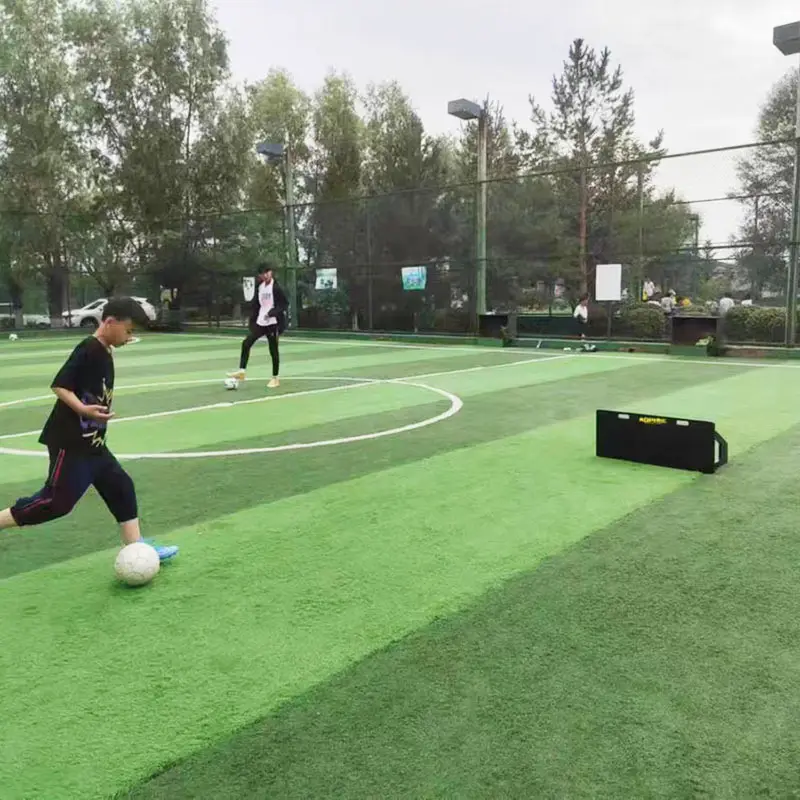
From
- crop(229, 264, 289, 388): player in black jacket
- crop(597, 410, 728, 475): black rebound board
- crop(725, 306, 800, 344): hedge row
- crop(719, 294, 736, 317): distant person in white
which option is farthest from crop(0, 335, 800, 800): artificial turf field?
crop(719, 294, 736, 317): distant person in white

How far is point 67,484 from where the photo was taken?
3.74m

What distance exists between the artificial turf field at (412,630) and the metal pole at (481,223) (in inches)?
561

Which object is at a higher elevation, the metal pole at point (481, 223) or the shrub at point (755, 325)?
the metal pole at point (481, 223)

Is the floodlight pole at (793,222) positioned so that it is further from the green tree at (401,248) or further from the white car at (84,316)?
the white car at (84,316)

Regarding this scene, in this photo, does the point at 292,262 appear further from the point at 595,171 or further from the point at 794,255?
the point at 794,255

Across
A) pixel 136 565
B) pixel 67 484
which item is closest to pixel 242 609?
pixel 136 565

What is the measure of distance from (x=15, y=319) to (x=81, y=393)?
2939 cm

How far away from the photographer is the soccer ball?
378 centimetres

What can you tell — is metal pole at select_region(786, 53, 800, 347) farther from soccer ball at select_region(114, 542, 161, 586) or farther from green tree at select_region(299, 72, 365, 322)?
green tree at select_region(299, 72, 365, 322)

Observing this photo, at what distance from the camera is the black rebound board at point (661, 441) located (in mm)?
5980

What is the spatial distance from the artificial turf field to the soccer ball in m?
0.07

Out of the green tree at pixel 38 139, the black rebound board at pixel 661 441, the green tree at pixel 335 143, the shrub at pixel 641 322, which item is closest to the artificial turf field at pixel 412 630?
the black rebound board at pixel 661 441

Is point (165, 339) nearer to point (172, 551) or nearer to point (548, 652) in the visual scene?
point (172, 551)

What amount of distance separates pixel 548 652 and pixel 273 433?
5.25m
